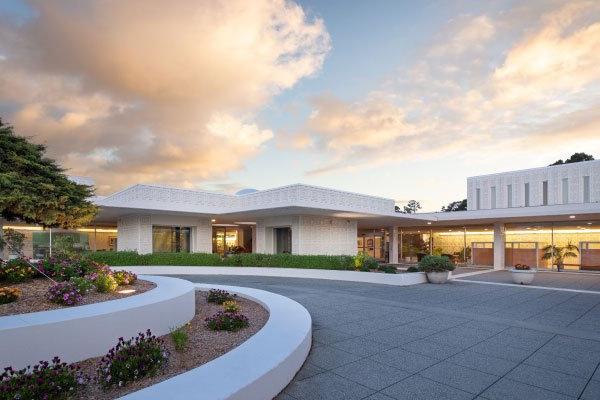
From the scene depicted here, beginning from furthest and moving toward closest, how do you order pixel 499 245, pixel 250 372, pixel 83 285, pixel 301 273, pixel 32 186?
pixel 499 245, pixel 301 273, pixel 32 186, pixel 83 285, pixel 250 372

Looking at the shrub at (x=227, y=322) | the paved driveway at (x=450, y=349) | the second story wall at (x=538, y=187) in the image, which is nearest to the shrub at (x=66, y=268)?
the shrub at (x=227, y=322)

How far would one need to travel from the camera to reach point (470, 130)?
17.3m

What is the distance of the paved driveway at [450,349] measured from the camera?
15.0ft

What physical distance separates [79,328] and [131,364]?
4.61ft

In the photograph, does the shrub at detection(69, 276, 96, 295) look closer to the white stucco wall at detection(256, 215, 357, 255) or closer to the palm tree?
the white stucco wall at detection(256, 215, 357, 255)

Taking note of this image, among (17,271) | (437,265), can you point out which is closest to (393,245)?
(437,265)

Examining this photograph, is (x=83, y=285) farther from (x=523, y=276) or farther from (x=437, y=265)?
(x=523, y=276)

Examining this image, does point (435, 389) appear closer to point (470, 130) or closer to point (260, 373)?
point (260, 373)

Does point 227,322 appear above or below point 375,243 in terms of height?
above

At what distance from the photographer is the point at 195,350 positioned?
5.62 metres

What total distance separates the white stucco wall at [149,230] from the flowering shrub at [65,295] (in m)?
15.5

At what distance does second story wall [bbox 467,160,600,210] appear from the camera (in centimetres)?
2670

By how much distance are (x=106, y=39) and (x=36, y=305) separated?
7.53 m

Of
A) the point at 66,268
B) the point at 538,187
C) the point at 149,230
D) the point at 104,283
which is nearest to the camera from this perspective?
the point at 104,283
